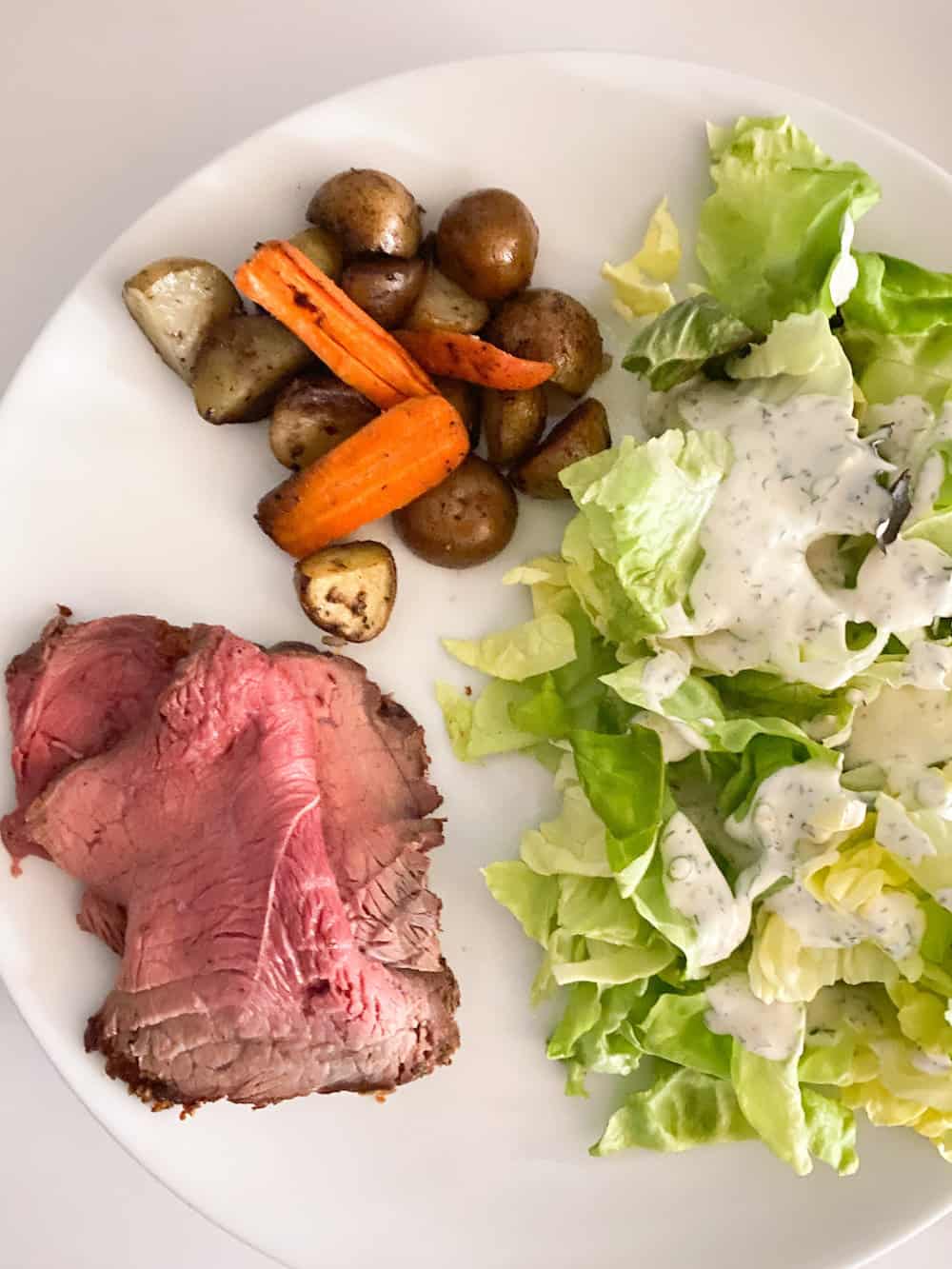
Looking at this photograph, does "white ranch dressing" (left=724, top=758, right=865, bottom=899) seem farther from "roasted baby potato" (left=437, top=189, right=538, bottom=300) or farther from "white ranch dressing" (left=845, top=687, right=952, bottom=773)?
"roasted baby potato" (left=437, top=189, right=538, bottom=300)

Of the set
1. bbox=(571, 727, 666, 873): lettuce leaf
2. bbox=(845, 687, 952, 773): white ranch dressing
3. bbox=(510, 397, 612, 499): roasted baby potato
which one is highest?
bbox=(510, 397, 612, 499): roasted baby potato

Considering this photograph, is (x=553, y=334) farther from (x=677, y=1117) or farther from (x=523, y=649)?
(x=677, y=1117)

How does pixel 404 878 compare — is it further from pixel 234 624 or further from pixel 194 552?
pixel 194 552

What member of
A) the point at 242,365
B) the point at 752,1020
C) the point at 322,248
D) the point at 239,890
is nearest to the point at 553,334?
the point at 322,248

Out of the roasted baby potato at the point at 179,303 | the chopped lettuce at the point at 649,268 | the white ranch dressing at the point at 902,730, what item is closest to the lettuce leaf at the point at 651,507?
the chopped lettuce at the point at 649,268

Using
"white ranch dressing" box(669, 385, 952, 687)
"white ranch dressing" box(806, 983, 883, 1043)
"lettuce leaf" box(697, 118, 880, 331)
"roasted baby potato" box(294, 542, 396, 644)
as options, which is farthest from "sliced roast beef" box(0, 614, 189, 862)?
"white ranch dressing" box(806, 983, 883, 1043)

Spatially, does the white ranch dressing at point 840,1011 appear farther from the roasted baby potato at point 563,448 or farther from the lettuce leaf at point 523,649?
the roasted baby potato at point 563,448

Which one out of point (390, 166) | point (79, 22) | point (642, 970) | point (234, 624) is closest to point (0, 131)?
point (79, 22)
